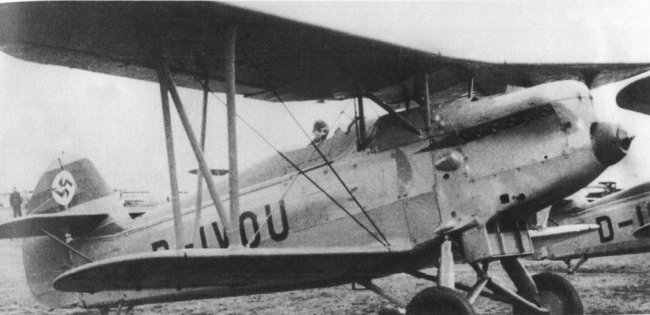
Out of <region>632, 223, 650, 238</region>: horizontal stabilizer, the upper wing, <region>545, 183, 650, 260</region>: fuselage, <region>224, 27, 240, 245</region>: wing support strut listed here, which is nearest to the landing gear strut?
<region>224, 27, 240, 245</region>: wing support strut

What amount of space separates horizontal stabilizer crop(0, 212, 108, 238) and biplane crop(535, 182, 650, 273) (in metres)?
6.89

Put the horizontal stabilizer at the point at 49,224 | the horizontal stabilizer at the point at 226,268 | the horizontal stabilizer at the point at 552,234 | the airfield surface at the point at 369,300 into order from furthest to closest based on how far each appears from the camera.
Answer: the airfield surface at the point at 369,300
the horizontal stabilizer at the point at 552,234
the horizontal stabilizer at the point at 49,224
the horizontal stabilizer at the point at 226,268

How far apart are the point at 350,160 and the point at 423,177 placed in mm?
787

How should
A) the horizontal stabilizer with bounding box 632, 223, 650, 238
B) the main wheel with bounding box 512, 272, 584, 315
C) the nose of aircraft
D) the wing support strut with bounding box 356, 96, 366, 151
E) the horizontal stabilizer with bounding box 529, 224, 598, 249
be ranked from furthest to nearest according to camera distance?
the horizontal stabilizer with bounding box 632, 223, 650, 238 < the horizontal stabilizer with bounding box 529, 224, 598, 249 < the main wheel with bounding box 512, 272, 584, 315 < the wing support strut with bounding box 356, 96, 366, 151 < the nose of aircraft

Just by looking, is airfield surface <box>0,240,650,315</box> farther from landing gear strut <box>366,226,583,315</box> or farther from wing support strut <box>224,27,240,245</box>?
wing support strut <box>224,27,240,245</box>

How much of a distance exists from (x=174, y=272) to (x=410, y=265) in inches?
88.9

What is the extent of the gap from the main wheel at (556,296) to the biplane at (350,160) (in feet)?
0.05

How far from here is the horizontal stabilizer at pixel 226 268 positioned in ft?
14.1

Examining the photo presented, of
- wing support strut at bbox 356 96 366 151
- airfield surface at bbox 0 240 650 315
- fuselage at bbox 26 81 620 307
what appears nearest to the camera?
fuselage at bbox 26 81 620 307

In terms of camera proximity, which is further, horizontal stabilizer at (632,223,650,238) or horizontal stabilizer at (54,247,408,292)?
horizontal stabilizer at (632,223,650,238)

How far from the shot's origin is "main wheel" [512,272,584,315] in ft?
19.1

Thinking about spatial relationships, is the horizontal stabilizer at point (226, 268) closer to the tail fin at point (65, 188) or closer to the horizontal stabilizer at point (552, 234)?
the horizontal stabilizer at point (552, 234)

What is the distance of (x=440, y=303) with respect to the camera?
4.58m

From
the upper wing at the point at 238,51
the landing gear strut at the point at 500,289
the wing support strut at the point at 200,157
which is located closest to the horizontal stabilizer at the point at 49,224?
the upper wing at the point at 238,51
